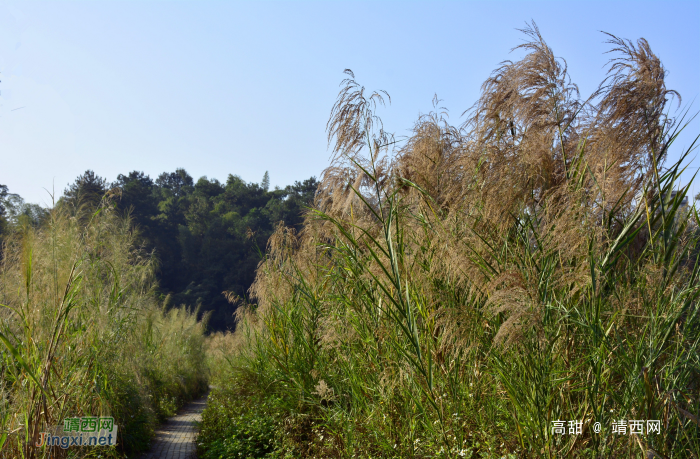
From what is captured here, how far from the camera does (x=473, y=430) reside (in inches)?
94.3

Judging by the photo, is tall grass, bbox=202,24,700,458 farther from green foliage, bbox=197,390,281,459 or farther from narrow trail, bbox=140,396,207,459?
narrow trail, bbox=140,396,207,459

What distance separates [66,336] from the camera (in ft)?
11.4

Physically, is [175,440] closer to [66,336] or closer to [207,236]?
[66,336]

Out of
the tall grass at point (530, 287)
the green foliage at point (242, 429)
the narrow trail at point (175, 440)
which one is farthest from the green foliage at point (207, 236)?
the tall grass at point (530, 287)

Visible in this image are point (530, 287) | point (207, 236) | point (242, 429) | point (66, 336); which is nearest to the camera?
point (530, 287)

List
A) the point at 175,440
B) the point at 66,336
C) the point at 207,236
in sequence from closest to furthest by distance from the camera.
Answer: the point at 66,336 < the point at 175,440 < the point at 207,236

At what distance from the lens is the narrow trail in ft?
17.6

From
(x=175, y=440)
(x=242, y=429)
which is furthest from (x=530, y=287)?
(x=175, y=440)

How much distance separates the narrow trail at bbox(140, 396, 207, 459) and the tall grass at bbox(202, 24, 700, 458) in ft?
9.77

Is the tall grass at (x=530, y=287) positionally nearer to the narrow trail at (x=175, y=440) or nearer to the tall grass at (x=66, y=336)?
the tall grass at (x=66, y=336)

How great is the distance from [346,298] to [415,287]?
2.89 ft

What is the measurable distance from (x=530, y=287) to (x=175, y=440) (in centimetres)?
622

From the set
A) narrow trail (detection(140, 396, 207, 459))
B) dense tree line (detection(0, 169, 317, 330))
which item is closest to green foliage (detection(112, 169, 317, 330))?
dense tree line (detection(0, 169, 317, 330))

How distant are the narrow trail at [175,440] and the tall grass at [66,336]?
22cm
